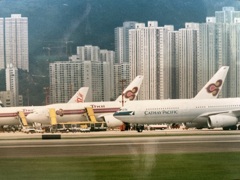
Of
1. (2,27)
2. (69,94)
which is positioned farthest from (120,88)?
Answer: (2,27)

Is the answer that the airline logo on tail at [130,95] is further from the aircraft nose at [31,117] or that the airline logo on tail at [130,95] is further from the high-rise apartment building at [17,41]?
the high-rise apartment building at [17,41]

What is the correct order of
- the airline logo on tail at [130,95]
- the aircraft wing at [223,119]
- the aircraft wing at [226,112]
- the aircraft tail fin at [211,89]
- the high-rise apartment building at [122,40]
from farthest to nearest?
the airline logo on tail at [130,95]
the aircraft wing at [226,112]
the aircraft wing at [223,119]
the aircraft tail fin at [211,89]
the high-rise apartment building at [122,40]

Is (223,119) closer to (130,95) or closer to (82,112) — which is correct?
(130,95)

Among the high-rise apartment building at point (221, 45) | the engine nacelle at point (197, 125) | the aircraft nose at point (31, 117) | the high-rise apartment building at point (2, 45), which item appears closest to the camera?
the high-rise apartment building at point (2, 45)

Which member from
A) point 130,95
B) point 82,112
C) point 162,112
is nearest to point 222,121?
point 162,112

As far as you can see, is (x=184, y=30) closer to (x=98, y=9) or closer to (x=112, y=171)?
(x=98, y=9)

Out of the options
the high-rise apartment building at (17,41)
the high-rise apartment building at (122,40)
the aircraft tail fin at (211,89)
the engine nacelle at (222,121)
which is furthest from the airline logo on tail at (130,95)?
the high-rise apartment building at (17,41)

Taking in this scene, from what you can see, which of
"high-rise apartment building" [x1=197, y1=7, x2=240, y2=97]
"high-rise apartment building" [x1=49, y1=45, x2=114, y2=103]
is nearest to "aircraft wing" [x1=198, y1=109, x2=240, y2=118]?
"high-rise apartment building" [x1=197, y1=7, x2=240, y2=97]

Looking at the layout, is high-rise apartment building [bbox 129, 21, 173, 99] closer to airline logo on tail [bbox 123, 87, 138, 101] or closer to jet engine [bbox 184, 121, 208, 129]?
jet engine [bbox 184, 121, 208, 129]
